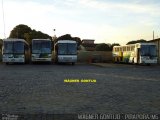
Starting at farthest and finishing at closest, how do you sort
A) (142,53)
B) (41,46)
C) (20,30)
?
1. (20,30)
2. (142,53)
3. (41,46)

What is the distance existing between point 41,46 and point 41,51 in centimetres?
60

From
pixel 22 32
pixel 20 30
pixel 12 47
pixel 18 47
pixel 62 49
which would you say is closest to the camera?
pixel 12 47

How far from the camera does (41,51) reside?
46156 millimetres

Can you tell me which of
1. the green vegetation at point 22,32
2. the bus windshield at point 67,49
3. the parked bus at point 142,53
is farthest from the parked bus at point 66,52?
the green vegetation at point 22,32

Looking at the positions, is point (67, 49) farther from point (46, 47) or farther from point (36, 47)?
point (36, 47)

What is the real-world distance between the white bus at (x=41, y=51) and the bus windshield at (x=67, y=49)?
140cm

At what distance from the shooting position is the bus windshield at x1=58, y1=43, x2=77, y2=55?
152 ft

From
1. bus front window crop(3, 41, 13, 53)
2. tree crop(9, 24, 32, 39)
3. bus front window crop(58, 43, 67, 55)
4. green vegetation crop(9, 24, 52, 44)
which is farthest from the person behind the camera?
tree crop(9, 24, 32, 39)

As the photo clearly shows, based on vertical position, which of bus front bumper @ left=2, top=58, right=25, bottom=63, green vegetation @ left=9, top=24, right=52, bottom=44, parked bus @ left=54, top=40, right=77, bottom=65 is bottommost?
bus front bumper @ left=2, top=58, right=25, bottom=63

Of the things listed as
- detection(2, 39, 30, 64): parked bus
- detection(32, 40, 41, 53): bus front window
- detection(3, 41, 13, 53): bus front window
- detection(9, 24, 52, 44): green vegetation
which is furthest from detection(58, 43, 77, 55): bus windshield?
detection(9, 24, 52, 44): green vegetation

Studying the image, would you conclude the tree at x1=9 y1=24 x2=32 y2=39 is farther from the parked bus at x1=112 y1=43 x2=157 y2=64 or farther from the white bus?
the white bus

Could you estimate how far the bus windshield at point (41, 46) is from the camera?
1821 inches

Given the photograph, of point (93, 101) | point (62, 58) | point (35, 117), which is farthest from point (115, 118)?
point (62, 58)

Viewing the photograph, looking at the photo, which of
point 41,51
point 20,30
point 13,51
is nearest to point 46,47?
point 41,51
